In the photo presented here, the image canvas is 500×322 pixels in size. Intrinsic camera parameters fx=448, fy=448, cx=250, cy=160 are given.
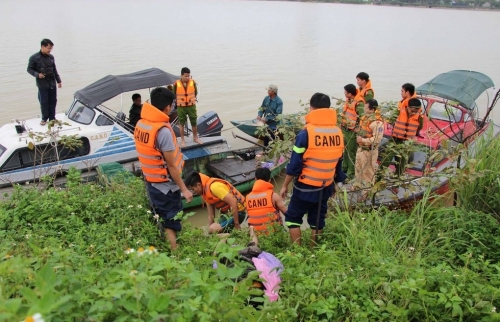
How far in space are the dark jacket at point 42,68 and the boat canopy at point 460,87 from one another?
7.37m

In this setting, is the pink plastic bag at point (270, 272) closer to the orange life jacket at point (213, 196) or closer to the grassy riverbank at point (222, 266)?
the grassy riverbank at point (222, 266)

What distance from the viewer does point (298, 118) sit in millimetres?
6246

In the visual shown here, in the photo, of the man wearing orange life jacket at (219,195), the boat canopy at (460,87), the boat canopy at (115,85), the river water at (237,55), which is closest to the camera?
the man wearing orange life jacket at (219,195)

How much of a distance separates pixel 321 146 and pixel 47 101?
237 inches

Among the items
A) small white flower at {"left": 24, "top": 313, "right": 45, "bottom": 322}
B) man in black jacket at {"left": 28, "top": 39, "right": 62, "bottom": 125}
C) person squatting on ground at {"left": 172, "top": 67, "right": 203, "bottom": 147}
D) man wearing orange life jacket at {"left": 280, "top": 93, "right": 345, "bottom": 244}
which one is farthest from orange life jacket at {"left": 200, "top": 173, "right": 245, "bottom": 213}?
man in black jacket at {"left": 28, "top": 39, "right": 62, "bottom": 125}

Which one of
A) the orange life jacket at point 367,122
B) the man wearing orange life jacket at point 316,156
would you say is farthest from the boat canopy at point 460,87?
the man wearing orange life jacket at point 316,156

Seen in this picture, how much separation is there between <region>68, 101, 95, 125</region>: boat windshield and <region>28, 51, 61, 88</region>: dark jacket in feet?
2.14

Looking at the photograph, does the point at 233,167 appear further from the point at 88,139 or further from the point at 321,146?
the point at 321,146

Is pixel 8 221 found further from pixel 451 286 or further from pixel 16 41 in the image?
pixel 16 41

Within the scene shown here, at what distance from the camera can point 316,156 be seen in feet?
14.2

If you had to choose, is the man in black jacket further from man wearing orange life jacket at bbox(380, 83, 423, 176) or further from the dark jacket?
man wearing orange life jacket at bbox(380, 83, 423, 176)

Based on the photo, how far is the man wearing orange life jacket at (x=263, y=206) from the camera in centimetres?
488

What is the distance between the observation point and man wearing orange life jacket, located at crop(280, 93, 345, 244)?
4316 mm

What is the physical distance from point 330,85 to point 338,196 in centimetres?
1421
